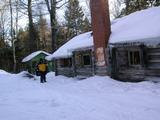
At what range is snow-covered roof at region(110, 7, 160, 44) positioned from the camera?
1574cm

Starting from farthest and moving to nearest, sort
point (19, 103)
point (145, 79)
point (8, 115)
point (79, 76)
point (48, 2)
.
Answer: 1. point (48, 2)
2. point (79, 76)
3. point (145, 79)
4. point (19, 103)
5. point (8, 115)

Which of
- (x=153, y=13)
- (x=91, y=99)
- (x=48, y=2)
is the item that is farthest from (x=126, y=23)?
(x=48, y=2)

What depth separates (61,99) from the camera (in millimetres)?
12922

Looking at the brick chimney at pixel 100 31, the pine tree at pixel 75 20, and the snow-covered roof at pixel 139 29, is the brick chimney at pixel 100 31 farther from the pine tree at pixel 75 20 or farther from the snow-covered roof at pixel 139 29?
the pine tree at pixel 75 20

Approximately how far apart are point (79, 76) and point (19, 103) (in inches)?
450

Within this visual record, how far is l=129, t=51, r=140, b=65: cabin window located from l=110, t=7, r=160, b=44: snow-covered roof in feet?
4.16

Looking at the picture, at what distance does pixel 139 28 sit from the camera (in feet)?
57.2

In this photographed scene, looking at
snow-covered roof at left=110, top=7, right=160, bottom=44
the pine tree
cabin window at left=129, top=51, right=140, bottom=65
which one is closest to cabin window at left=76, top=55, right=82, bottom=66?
snow-covered roof at left=110, top=7, right=160, bottom=44

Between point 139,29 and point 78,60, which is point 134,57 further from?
point 78,60

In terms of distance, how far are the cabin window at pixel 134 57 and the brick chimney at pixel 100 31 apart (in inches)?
55.4

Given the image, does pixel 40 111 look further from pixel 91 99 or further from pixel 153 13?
pixel 153 13

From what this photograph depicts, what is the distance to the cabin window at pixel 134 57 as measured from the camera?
1827cm

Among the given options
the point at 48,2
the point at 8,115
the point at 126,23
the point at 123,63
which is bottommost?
the point at 8,115

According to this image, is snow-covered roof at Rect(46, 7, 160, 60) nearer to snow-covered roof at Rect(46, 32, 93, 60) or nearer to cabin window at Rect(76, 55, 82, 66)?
snow-covered roof at Rect(46, 32, 93, 60)
